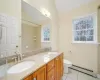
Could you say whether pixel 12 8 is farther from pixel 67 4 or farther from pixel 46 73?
pixel 67 4

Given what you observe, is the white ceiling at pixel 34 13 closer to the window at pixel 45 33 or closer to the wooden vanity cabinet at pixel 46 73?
the window at pixel 45 33

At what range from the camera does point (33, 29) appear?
1956 mm

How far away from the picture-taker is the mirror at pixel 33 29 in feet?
5.47

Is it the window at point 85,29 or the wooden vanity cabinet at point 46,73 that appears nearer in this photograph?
the wooden vanity cabinet at point 46,73

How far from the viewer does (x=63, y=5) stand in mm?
3188

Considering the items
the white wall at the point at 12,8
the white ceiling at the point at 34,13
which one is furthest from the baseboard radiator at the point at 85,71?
the white wall at the point at 12,8

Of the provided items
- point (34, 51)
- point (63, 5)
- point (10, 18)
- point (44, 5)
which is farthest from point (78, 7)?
point (10, 18)

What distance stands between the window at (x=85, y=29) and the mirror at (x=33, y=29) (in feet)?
4.05

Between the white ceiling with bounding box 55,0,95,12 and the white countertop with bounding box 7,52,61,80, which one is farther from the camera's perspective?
the white ceiling with bounding box 55,0,95,12

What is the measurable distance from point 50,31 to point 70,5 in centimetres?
137

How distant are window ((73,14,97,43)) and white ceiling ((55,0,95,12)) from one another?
543 mm

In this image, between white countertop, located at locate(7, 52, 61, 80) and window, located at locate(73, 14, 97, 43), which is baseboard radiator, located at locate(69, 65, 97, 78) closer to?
window, located at locate(73, 14, 97, 43)

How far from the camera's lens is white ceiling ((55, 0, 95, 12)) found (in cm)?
290

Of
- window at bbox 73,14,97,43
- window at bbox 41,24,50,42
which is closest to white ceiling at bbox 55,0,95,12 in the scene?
window at bbox 73,14,97,43
